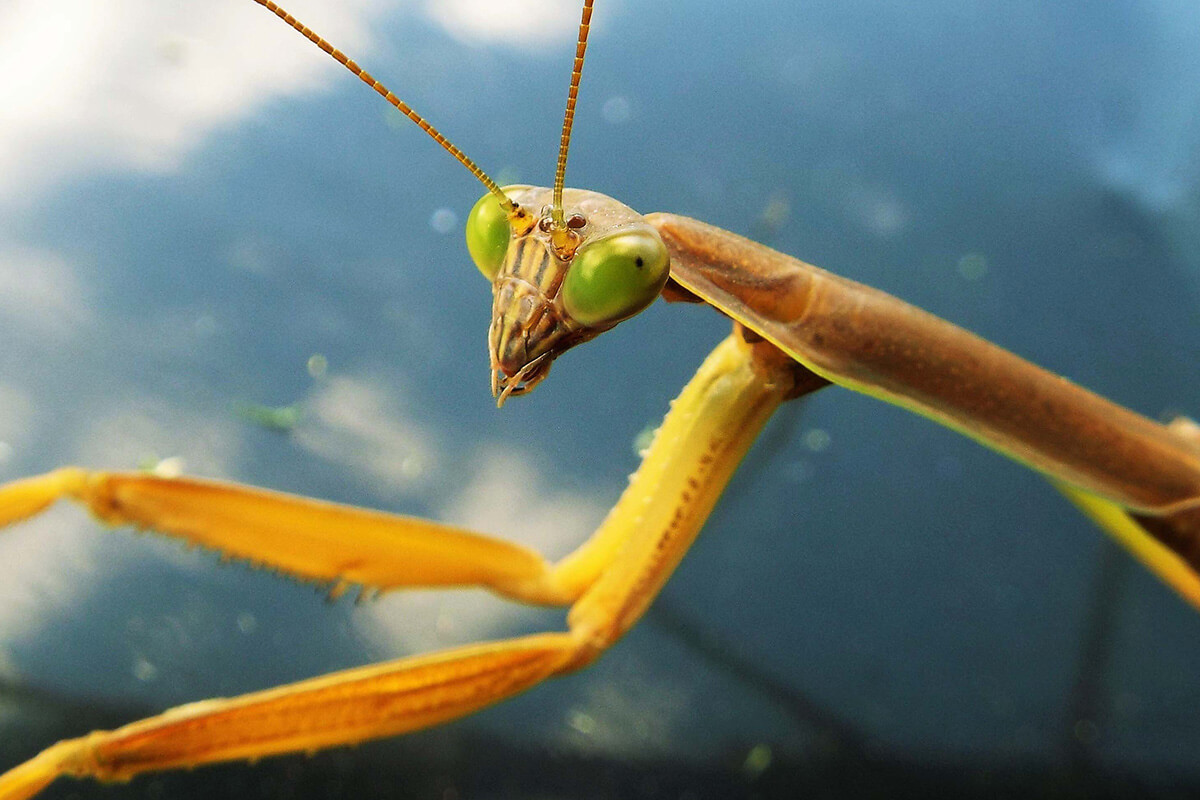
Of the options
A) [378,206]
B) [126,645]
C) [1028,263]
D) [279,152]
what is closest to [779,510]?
[1028,263]

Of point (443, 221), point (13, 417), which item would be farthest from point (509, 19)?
point (13, 417)

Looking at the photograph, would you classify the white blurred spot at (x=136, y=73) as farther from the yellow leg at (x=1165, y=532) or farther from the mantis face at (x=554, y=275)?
the yellow leg at (x=1165, y=532)

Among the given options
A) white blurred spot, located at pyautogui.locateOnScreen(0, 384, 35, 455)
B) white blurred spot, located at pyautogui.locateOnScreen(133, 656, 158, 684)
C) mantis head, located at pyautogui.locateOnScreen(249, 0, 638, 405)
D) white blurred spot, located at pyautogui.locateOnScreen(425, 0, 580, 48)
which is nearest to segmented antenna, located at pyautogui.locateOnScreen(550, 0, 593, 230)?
mantis head, located at pyautogui.locateOnScreen(249, 0, 638, 405)

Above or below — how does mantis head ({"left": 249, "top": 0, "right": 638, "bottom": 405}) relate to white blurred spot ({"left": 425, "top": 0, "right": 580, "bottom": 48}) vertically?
below

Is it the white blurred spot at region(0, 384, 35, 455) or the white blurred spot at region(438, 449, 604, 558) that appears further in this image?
the white blurred spot at region(438, 449, 604, 558)

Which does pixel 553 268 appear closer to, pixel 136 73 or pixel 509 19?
pixel 509 19

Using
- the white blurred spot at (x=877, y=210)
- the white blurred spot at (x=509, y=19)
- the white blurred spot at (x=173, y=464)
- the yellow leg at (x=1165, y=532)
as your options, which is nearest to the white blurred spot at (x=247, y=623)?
the white blurred spot at (x=173, y=464)

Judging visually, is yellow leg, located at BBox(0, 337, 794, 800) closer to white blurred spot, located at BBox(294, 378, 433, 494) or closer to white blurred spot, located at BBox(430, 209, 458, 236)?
white blurred spot, located at BBox(294, 378, 433, 494)
